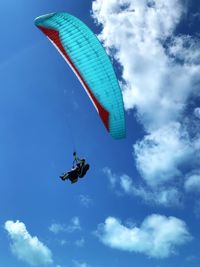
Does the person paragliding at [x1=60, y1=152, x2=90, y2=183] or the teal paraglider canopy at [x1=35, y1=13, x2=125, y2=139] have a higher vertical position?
the teal paraglider canopy at [x1=35, y1=13, x2=125, y2=139]

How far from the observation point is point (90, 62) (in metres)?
27.0

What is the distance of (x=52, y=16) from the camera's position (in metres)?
26.5

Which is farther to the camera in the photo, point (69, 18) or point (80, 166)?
point (80, 166)

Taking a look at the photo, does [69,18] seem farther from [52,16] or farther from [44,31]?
[44,31]

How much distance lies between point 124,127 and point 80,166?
3593 millimetres

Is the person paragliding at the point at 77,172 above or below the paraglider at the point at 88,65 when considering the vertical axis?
below

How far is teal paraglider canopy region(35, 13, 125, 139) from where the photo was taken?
2638 cm

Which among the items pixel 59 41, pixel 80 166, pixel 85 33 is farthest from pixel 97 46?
pixel 80 166

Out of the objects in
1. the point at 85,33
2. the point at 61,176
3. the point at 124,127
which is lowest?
the point at 61,176

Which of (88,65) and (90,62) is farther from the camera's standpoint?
(88,65)

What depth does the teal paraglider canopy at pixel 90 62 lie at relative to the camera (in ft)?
86.5

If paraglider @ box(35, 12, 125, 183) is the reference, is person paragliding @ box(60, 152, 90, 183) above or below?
below

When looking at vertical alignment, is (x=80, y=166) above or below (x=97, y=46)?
below

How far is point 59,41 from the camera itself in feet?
91.7
